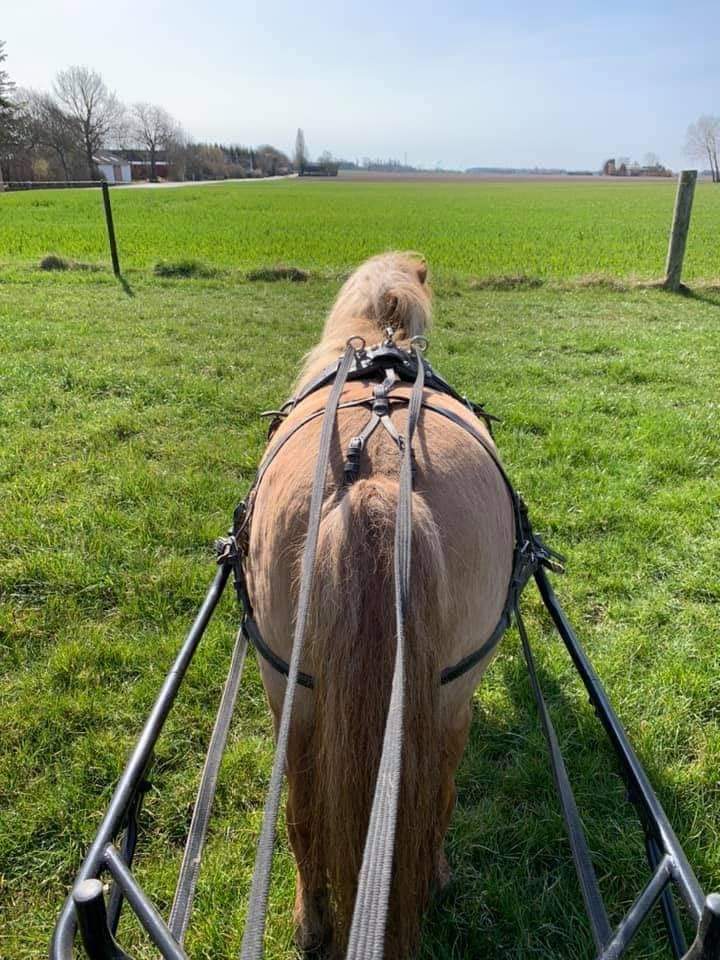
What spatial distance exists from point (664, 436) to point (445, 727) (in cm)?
420

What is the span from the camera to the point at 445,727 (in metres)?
1.56

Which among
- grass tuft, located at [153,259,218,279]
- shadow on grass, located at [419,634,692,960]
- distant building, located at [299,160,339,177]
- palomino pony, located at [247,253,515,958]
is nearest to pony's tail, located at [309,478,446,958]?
palomino pony, located at [247,253,515,958]

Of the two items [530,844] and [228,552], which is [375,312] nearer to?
[228,552]

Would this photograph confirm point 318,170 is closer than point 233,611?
No

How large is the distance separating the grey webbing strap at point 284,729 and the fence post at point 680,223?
418 inches

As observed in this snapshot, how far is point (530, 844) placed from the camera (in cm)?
208

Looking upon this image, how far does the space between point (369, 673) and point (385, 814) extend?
366 mm

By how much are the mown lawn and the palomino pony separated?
0.57 metres

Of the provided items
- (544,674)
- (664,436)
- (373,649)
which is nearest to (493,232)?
(664,436)

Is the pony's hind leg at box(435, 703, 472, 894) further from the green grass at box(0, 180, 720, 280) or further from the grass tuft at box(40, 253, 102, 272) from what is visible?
the grass tuft at box(40, 253, 102, 272)

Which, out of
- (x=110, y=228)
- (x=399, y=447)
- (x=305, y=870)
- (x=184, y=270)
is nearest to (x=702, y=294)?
(x=184, y=270)

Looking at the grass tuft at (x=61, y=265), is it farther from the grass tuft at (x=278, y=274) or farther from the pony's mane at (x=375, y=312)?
the pony's mane at (x=375, y=312)

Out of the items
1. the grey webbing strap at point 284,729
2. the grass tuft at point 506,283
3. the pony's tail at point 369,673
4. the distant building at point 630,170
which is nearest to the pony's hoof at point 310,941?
the pony's tail at point 369,673

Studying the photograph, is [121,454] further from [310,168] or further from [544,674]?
[310,168]
